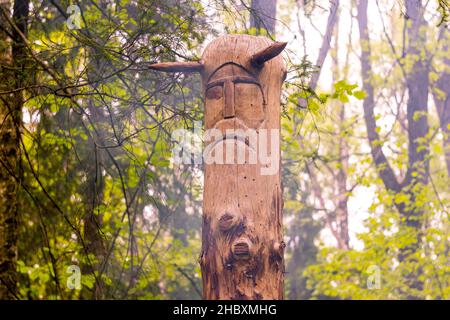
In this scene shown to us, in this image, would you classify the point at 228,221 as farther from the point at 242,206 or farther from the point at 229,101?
the point at 229,101

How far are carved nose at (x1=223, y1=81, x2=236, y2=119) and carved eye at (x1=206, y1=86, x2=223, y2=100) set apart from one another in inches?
1.8

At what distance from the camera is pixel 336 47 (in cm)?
1633

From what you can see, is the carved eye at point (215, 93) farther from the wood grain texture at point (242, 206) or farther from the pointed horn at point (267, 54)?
the pointed horn at point (267, 54)

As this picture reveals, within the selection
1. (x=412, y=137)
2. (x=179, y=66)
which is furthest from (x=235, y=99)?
(x=412, y=137)

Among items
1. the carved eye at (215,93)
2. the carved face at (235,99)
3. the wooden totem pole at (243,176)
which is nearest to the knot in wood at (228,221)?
the wooden totem pole at (243,176)

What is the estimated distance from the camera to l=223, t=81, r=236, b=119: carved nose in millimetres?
3806

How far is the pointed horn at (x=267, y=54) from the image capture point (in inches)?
147

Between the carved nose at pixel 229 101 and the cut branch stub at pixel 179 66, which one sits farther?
the cut branch stub at pixel 179 66

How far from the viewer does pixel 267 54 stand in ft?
12.5

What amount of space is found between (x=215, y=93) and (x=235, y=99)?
0.16 meters

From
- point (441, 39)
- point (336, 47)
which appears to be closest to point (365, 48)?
point (441, 39)

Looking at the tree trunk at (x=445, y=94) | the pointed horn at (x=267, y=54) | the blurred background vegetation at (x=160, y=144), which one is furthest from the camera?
the tree trunk at (x=445, y=94)
